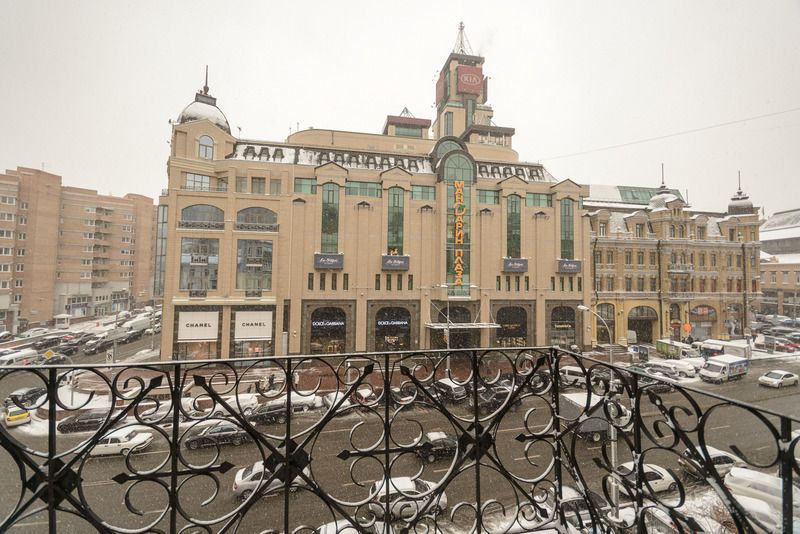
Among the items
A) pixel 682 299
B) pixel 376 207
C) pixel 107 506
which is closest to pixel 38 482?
pixel 107 506

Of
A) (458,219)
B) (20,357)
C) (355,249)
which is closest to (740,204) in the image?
(458,219)

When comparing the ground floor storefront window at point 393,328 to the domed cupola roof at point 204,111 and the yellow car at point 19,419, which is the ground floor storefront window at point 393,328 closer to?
the domed cupola roof at point 204,111

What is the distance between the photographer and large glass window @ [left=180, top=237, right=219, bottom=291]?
19.4m

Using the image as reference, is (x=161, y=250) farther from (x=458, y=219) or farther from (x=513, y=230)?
(x=513, y=230)

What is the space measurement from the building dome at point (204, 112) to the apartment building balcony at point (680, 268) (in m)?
34.6

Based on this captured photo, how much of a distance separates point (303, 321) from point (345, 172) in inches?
404

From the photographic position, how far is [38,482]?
1.75m

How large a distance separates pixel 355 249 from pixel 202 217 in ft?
31.3

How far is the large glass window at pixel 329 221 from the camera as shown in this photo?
21.8 metres

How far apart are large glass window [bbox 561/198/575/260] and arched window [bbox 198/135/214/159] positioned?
25.2 m

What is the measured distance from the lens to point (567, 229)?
24.5 metres

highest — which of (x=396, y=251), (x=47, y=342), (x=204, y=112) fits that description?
(x=204, y=112)

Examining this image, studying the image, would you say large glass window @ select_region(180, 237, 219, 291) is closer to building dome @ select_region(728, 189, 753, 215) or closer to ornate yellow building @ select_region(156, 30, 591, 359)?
ornate yellow building @ select_region(156, 30, 591, 359)

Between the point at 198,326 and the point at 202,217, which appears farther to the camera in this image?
the point at 202,217
